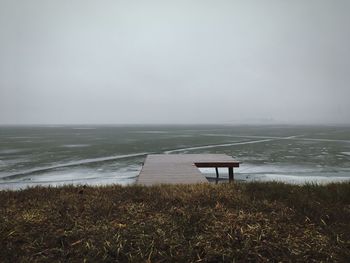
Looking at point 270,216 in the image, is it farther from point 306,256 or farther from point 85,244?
point 85,244

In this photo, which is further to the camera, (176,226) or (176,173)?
(176,173)

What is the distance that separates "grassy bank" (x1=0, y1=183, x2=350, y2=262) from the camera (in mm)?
3680

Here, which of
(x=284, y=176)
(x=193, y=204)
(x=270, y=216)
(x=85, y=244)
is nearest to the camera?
(x=85, y=244)

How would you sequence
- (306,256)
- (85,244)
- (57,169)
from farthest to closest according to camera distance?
(57,169) < (85,244) < (306,256)

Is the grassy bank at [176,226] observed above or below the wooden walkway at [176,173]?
above

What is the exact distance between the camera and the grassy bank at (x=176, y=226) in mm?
3680

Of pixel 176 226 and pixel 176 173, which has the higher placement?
pixel 176 226

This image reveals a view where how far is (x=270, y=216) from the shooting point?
483 cm

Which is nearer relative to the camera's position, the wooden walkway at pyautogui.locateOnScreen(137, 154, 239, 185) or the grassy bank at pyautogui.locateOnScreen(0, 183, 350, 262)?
the grassy bank at pyautogui.locateOnScreen(0, 183, 350, 262)

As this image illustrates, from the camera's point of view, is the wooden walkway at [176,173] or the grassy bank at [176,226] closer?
the grassy bank at [176,226]

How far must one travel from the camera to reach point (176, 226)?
441cm

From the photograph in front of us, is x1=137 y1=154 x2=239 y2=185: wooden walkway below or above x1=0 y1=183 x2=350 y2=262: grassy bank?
below

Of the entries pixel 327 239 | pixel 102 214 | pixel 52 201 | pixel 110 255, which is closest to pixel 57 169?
pixel 52 201

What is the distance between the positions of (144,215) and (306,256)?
9.06ft
